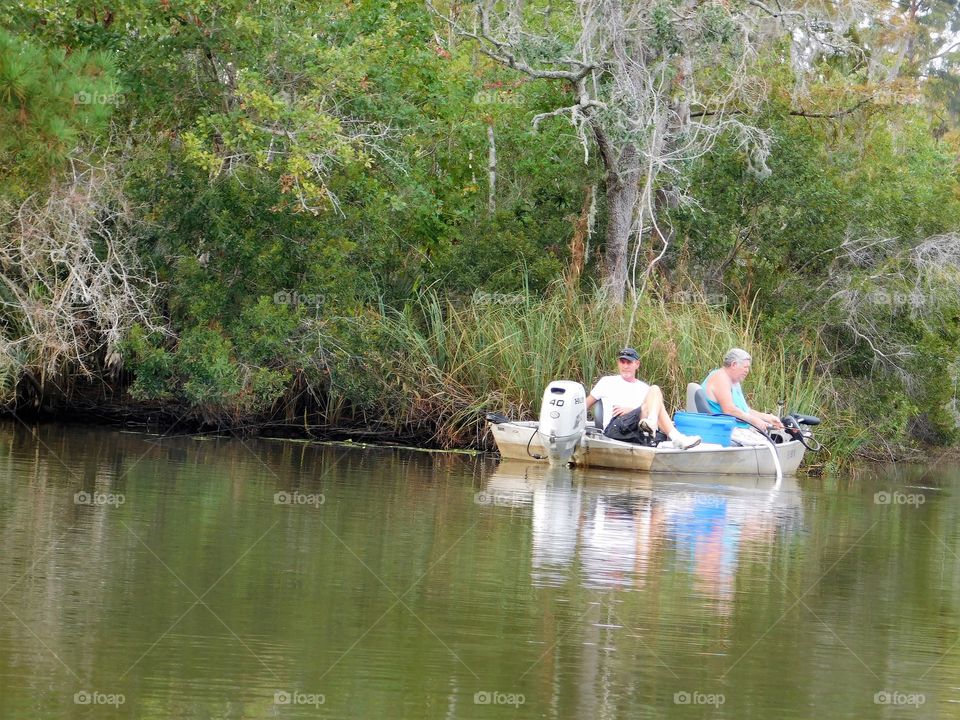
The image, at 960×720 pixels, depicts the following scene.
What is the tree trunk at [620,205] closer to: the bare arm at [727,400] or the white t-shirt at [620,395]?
the bare arm at [727,400]

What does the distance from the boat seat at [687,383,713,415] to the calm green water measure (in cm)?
401

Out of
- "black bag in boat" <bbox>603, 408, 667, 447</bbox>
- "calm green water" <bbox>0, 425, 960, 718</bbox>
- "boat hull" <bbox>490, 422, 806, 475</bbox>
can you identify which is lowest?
"calm green water" <bbox>0, 425, 960, 718</bbox>

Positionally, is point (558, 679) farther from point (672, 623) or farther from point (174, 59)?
point (174, 59)

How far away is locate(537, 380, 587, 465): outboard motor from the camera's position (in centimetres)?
1859

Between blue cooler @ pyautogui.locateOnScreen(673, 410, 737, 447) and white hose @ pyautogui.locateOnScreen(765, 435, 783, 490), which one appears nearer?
blue cooler @ pyautogui.locateOnScreen(673, 410, 737, 447)

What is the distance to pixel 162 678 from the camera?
6762mm

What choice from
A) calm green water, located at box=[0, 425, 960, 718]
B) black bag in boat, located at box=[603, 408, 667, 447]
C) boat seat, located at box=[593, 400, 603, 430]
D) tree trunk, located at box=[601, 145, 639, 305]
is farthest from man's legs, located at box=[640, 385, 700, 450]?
tree trunk, located at box=[601, 145, 639, 305]

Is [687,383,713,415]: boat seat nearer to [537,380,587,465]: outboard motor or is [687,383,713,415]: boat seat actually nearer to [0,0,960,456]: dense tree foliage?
[537,380,587,465]: outboard motor

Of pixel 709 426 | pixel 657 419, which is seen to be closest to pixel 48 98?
pixel 657 419

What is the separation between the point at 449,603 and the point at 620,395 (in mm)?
10999

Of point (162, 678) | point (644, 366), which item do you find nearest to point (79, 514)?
point (162, 678)

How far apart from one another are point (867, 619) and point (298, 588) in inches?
137

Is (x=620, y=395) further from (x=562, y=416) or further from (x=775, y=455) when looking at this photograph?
(x=775, y=455)

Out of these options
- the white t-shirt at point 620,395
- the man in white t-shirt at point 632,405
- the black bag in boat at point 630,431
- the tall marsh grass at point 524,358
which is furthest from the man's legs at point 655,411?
the tall marsh grass at point 524,358
